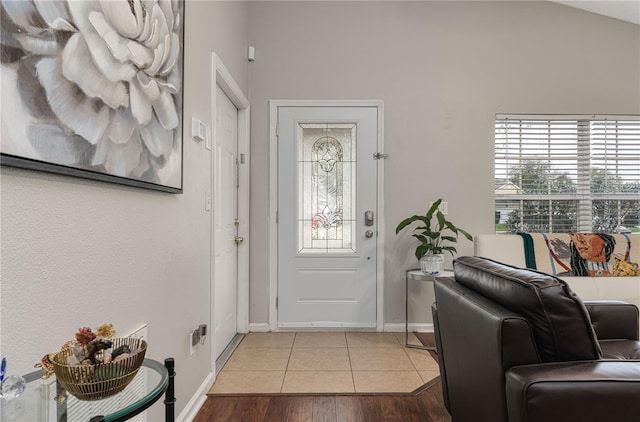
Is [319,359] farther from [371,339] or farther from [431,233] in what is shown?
[431,233]

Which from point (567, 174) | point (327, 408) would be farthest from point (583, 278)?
point (327, 408)

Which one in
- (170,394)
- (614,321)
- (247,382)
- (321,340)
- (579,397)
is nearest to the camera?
(579,397)

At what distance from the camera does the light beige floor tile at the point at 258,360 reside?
8.48ft

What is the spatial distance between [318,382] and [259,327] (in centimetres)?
119

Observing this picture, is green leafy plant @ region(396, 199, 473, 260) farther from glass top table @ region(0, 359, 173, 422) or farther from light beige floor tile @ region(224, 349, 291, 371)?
glass top table @ region(0, 359, 173, 422)

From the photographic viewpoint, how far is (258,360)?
8.92ft

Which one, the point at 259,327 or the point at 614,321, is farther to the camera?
the point at 259,327

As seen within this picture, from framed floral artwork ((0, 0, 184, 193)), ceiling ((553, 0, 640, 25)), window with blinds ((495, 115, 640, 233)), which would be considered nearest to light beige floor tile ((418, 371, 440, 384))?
window with blinds ((495, 115, 640, 233))

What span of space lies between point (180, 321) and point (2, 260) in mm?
1117

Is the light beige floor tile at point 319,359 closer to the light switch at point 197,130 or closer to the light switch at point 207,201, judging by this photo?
the light switch at point 207,201

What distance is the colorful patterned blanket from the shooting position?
3.03 m

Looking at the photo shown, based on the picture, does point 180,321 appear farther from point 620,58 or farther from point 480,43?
point 620,58

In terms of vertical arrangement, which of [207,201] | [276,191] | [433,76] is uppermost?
[433,76]

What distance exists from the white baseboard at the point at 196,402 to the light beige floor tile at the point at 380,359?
98 cm
